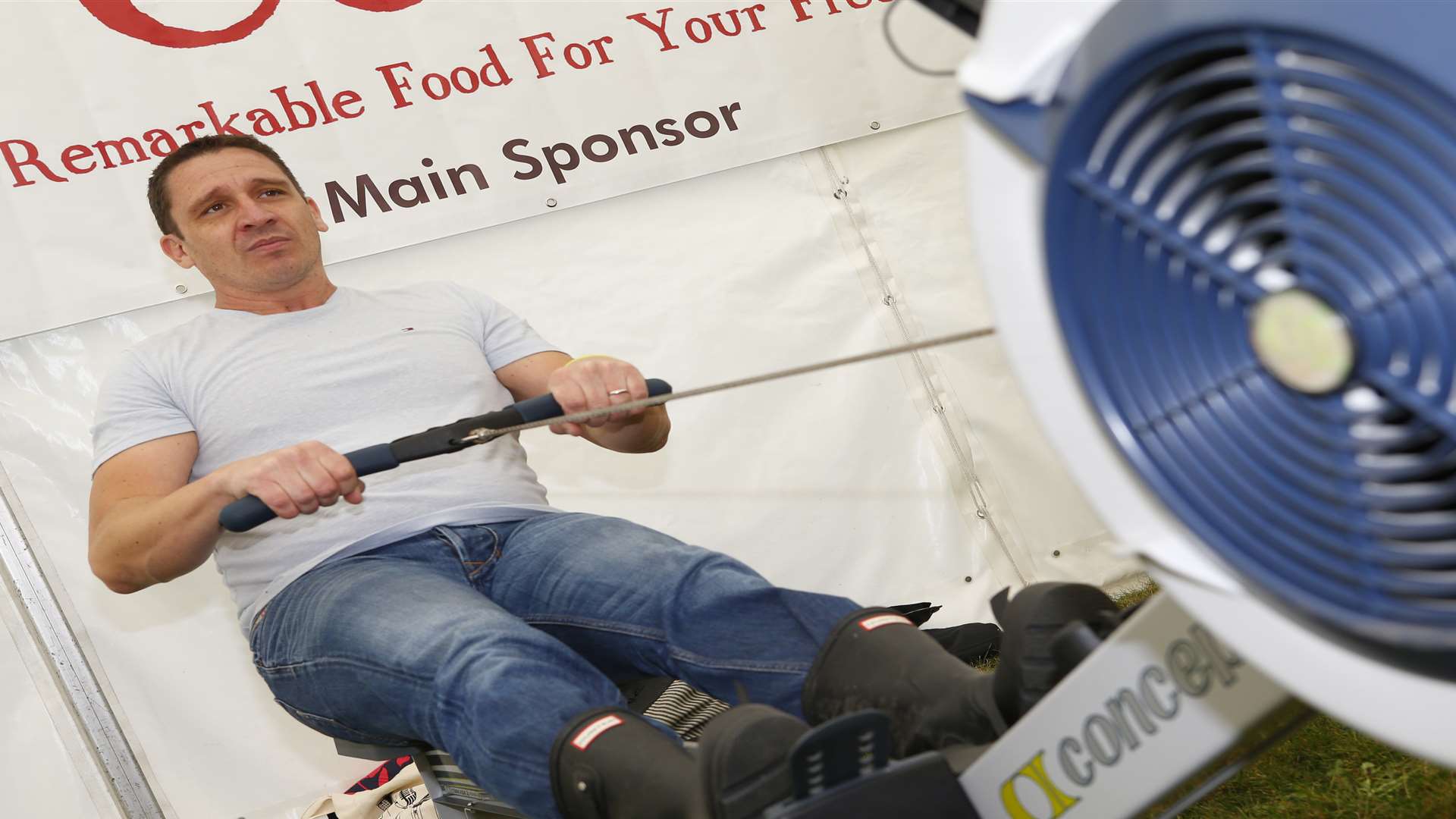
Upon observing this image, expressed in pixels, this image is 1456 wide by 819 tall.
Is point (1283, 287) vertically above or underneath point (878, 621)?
above

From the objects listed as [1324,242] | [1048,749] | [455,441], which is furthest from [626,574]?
[1324,242]

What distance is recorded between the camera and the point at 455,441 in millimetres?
1234

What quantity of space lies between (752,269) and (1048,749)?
1.48m

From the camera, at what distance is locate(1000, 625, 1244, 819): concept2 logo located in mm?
728

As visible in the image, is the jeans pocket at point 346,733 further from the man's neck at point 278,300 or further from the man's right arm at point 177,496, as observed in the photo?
the man's neck at point 278,300

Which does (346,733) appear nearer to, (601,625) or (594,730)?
(601,625)

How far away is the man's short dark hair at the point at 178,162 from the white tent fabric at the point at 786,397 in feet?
1.36

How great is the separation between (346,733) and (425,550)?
0.67 feet

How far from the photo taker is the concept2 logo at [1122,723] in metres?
0.73

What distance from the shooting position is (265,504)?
1.23m

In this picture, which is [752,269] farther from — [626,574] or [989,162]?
[989,162]

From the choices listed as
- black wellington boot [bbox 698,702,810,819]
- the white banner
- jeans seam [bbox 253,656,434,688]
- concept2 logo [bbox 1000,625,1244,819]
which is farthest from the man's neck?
concept2 logo [bbox 1000,625,1244,819]

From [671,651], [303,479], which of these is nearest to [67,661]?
[303,479]

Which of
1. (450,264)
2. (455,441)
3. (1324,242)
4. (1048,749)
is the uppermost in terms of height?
(450,264)
